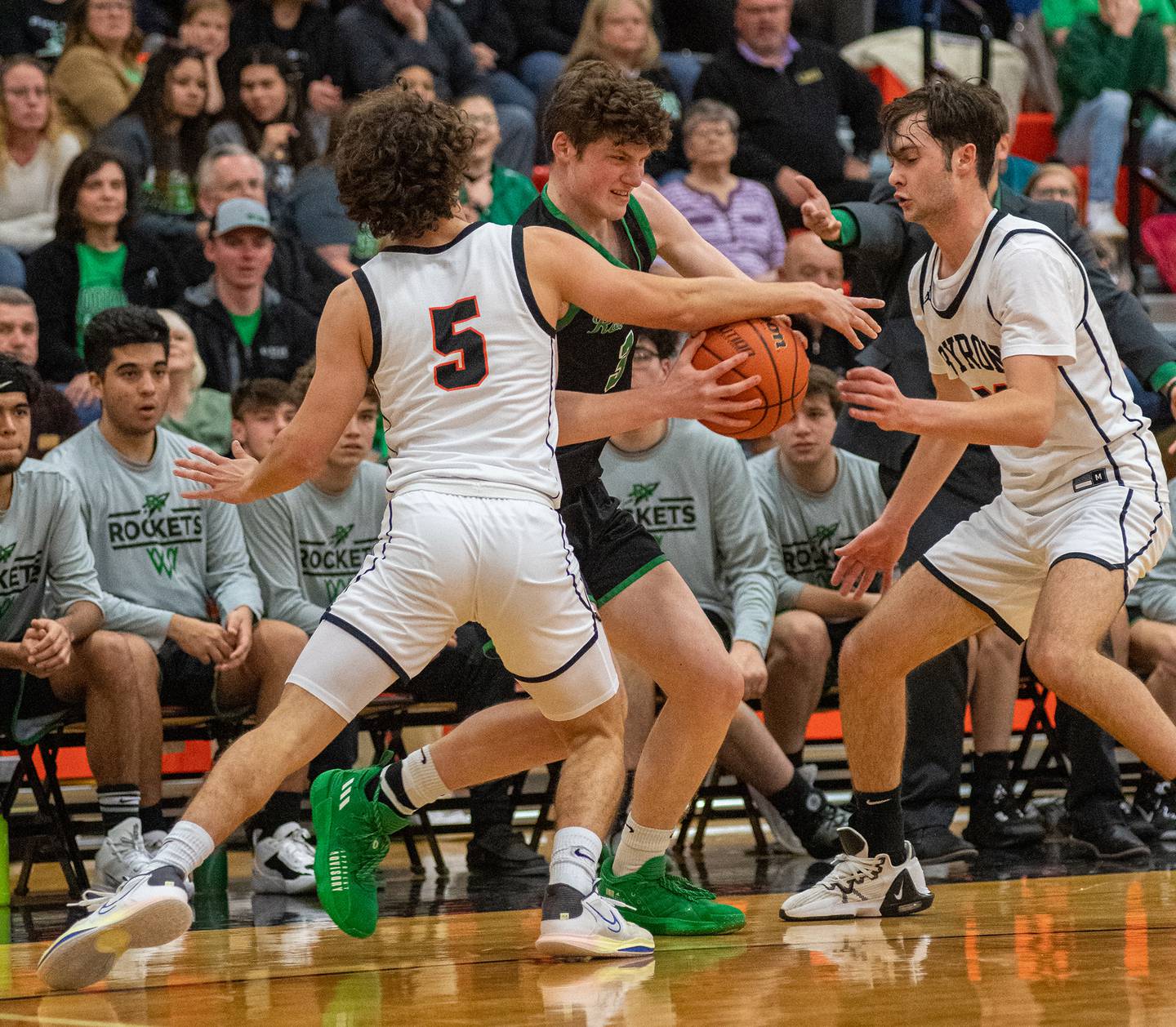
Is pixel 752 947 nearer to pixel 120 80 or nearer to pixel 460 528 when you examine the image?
pixel 460 528

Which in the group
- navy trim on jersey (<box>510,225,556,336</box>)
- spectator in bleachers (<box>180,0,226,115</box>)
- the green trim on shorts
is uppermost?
spectator in bleachers (<box>180,0,226,115</box>)

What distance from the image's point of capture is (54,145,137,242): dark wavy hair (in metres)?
7.95

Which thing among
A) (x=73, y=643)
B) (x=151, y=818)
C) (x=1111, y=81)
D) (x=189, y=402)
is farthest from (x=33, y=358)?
(x=1111, y=81)

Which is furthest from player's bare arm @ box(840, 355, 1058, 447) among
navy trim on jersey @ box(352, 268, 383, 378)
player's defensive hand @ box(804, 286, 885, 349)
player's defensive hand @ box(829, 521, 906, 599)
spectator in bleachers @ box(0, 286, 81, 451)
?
spectator in bleachers @ box(0, 286, 81, 451)

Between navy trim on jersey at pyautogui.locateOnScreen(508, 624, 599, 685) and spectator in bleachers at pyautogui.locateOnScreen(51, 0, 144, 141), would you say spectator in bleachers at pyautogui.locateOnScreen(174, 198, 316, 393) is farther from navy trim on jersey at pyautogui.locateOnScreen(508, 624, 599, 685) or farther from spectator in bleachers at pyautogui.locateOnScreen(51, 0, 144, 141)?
navy trim on jersey at pyautogui.locateOnScreen(508, 624, 599, 685)

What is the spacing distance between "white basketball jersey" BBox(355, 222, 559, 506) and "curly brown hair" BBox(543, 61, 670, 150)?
48 centimetres

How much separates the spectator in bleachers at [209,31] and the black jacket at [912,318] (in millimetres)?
4592

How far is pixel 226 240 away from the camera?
7.77m

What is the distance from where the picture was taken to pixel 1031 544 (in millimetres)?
4414

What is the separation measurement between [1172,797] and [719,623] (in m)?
1.93

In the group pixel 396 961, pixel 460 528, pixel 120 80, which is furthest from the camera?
pixel 120 80

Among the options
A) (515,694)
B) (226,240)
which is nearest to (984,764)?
(515,694)

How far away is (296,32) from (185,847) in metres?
7.30

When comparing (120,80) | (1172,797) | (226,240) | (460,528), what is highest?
(120,80)
